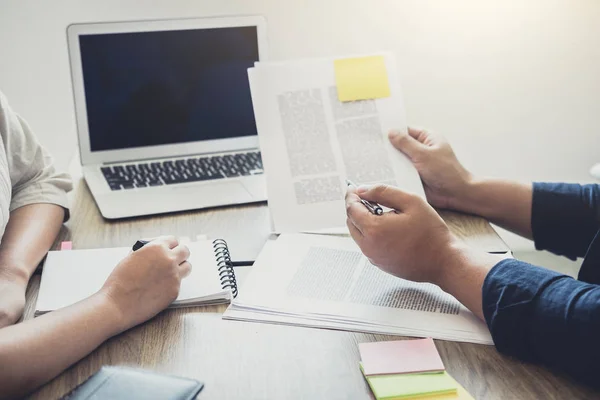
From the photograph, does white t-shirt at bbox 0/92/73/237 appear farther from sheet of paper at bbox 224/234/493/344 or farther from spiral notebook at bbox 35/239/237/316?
sheet of paper at bbox 224/234/493/344

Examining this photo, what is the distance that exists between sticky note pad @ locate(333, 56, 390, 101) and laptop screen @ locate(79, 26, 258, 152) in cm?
24

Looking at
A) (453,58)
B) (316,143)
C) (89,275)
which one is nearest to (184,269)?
(89,275)

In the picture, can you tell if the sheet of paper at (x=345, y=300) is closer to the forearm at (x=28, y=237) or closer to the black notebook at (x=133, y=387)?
the black notebook at (x=133, y=387)

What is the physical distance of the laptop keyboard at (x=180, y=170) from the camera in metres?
1.20

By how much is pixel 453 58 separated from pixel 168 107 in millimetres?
675

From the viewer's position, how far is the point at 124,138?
1.25 metres

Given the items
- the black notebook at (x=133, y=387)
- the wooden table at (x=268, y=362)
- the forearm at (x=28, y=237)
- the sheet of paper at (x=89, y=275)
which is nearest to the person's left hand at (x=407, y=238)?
the wooden table at (x=268, y=362)

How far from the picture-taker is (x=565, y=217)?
3.38 ft

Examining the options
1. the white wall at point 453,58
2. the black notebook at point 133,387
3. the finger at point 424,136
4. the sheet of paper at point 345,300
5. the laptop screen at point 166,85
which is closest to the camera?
the black notebook at point 133,387

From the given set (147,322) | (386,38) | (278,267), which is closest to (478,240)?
(278,267)

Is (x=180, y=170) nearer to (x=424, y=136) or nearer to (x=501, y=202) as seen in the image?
(x=424, y=136)

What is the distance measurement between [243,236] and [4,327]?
394 mm

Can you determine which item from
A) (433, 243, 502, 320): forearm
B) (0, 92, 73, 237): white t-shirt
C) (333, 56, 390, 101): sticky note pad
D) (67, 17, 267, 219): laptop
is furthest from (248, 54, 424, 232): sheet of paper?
(0, 92, 73, 237): white t-shirt

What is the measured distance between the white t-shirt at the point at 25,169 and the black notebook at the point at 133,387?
436 millimetres
